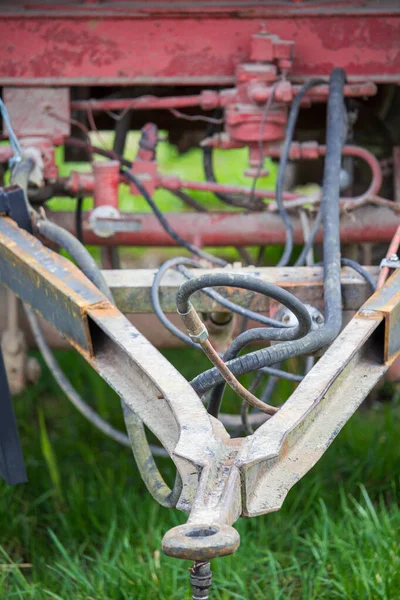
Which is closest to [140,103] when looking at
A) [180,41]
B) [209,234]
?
[180,41]

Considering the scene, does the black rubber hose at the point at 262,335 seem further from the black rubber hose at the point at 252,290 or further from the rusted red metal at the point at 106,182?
the rusted red metal at the point at 106,182

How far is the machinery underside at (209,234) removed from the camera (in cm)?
136

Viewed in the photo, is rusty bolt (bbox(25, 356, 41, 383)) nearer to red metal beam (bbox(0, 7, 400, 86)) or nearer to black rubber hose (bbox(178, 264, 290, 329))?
red metal beam (bbox(0, 7, 400, 86))

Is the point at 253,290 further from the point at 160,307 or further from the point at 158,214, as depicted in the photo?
the point at 158,214

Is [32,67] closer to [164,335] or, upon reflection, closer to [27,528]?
[164,335]

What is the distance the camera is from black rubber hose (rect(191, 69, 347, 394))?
1.46 meters

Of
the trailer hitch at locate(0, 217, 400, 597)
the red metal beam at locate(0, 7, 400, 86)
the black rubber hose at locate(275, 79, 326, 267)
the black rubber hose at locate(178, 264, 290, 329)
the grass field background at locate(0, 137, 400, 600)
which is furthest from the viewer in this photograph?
the red metal beam at locate(0, 7, 400, 86)

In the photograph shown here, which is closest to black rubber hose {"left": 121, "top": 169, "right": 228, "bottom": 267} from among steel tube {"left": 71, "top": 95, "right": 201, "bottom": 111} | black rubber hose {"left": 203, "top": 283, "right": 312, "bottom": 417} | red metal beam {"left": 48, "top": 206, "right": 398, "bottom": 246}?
red metal beam {"left": 48, "top": 206, "right": 398, "bottom": 246}

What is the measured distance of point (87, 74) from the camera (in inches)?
98.8

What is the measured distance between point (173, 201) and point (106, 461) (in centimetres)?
352

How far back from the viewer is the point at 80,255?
1.86 meters

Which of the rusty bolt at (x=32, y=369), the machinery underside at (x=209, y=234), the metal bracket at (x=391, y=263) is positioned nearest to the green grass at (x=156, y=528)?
the rusty bolt at (x=32, y=369)

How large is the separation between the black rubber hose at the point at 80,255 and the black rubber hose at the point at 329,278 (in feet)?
1.40

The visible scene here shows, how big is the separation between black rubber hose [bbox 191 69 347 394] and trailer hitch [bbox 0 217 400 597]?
0.16 feet
